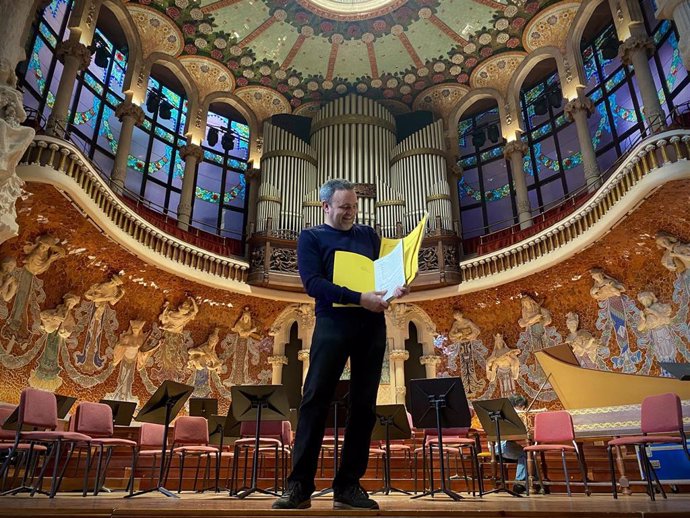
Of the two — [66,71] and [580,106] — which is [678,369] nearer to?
[580,106]

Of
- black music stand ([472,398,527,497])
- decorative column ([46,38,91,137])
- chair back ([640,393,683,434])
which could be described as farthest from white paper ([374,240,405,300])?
decorative column ([46,38,91,137])

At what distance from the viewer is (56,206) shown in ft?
24.3

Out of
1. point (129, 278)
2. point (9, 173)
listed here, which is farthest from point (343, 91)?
point (9, 173)

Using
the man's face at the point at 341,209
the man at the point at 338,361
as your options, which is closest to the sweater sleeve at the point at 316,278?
the man at the point at 338,361

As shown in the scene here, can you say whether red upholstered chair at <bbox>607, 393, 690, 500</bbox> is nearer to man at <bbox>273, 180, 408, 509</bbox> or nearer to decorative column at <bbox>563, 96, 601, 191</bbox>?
man at <bbox>273, 180, 408, 509</bbox>

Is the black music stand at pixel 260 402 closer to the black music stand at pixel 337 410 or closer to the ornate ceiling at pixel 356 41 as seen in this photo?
the black music stand at pixel 337 410

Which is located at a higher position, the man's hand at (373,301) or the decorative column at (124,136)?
the decorative column at (124,136)

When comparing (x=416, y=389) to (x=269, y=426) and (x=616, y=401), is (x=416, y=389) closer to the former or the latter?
(x=269, y=426)

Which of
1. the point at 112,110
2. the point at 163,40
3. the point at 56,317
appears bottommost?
the point at 56,317

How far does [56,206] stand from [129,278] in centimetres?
210

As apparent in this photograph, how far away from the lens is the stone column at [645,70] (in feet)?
27.9

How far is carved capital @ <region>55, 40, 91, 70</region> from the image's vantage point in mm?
9312

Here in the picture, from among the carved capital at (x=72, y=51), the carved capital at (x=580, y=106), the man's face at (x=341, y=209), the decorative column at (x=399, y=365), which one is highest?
the carved capital at (x=72, y=51)

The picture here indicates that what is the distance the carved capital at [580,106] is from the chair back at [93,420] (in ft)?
31.2
